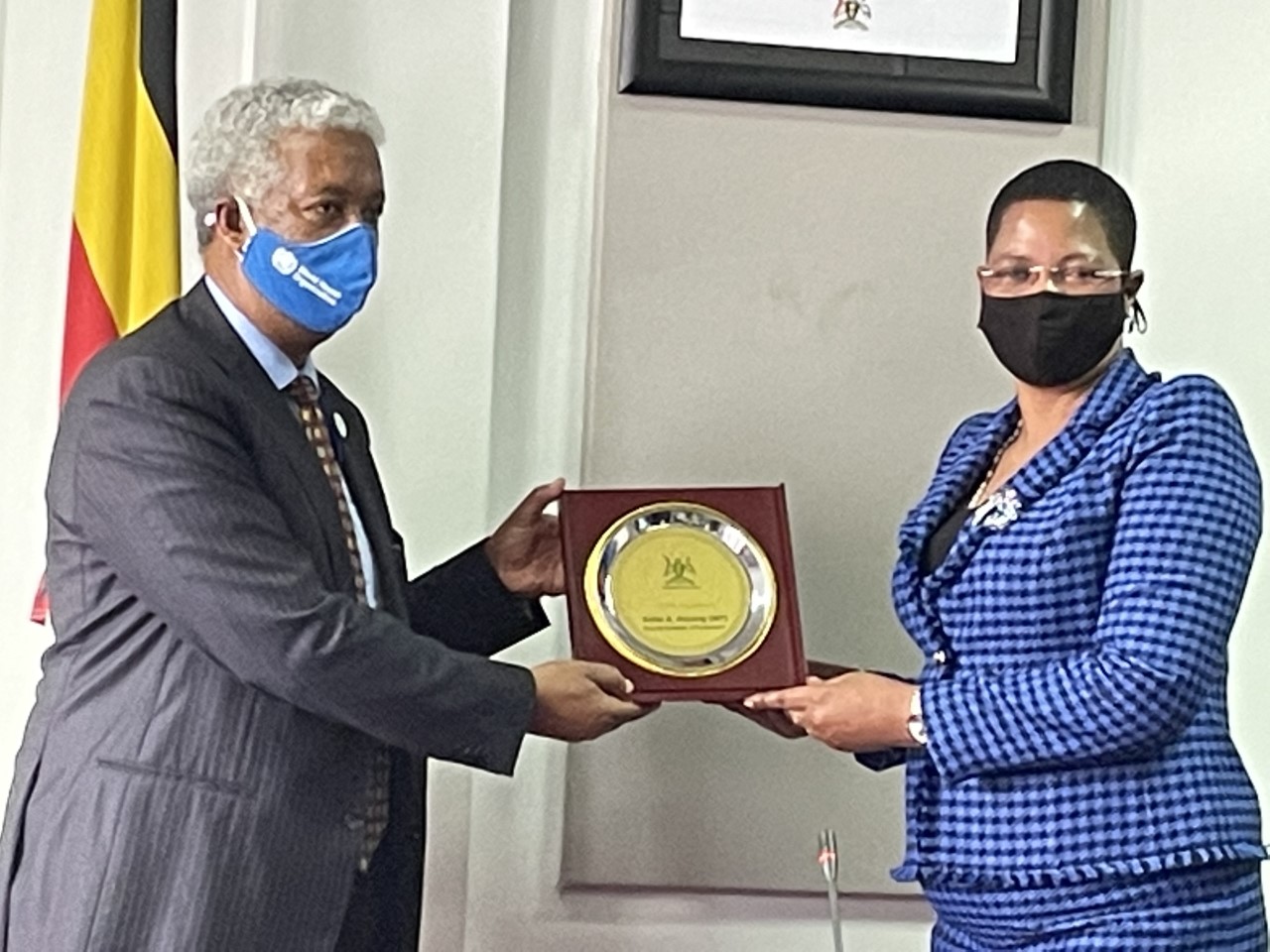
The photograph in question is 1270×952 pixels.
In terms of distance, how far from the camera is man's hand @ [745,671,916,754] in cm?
181

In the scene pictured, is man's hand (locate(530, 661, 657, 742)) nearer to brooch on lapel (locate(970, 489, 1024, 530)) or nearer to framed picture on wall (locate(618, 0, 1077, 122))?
brooch on lapel (locate(970, 489, 1024, 530))

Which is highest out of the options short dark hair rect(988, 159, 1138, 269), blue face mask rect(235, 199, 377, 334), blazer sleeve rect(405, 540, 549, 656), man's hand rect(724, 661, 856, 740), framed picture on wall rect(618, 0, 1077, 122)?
framed picture on wall rect(618, 0, 1077, 122)

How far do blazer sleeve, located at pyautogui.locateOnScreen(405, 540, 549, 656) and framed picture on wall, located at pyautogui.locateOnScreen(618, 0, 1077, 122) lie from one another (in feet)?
2.18

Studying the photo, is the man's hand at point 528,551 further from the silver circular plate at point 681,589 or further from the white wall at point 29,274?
the white wall at point 29,274

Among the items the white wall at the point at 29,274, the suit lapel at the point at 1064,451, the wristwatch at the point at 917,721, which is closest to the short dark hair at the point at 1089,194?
the suit lapel at the point at 1064,451

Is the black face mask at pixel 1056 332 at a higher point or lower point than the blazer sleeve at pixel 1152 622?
higher

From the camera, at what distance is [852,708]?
6.07 ft

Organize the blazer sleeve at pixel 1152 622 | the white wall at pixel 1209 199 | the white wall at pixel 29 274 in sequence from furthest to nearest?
the white wall at pixel 1209 199, the white wall at pixel 29 274, the blazer sleeve at pixel 1152 622

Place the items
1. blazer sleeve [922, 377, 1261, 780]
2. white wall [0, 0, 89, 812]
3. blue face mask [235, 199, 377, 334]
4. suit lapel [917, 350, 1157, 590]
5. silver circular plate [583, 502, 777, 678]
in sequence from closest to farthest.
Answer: blazer sleeve [922, 377, 1261, 780] < suit lapel [917, 350, 1157, 590] < blue face mask [235, 199, 377, 334] < silver circular plate [583, 502, 777, 678] < white wall [0, 0, 89, 812]

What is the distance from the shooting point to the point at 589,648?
1.99 metres

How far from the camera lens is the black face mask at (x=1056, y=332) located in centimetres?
176

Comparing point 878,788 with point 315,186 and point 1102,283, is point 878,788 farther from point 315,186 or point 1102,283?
point 315,186

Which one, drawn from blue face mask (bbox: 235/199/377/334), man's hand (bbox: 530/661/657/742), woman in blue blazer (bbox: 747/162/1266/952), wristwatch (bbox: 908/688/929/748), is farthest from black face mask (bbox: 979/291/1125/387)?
blue face mask (bbox: 235/199/377/334)

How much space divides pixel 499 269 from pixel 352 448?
443 mm
